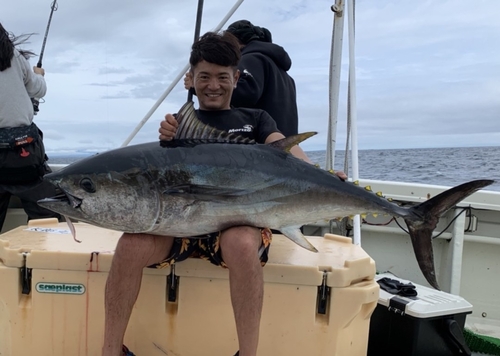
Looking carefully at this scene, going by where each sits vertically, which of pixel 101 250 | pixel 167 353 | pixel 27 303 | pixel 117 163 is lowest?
pixel 167 353

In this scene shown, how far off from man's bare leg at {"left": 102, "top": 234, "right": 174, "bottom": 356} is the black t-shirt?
33.6 inches

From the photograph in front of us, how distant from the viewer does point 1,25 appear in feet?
11.2

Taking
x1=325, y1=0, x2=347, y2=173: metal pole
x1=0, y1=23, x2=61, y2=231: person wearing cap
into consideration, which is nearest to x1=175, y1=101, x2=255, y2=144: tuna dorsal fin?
x1=325, y1=0, x2=347, y2=173: metal pole

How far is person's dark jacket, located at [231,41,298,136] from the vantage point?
3.25 meters

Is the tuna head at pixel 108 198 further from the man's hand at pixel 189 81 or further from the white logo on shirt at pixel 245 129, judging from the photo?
the man's hand at pixel 189 81

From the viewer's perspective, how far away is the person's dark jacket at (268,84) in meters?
3.25

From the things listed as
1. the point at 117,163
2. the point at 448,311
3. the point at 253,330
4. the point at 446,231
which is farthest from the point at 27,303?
the point at 446,231

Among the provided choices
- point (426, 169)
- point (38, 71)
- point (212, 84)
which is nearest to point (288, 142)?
point (212, 84)

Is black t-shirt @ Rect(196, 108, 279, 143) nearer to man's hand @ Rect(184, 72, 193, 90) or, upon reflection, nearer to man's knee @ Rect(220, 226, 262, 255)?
man's hand @ Rect(184, 72, 193, 90)

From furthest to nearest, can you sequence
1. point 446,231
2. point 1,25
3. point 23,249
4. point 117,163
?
1. point 446,231
2. point 1,25
3. point 23,249
4. point 117,163

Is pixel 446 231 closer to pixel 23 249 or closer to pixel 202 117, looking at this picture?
pixel 202 117

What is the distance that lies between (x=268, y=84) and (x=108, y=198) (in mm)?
2036

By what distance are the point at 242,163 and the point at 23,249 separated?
1156mm

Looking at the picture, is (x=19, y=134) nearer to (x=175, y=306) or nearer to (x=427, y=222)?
(x=175, y=306)
